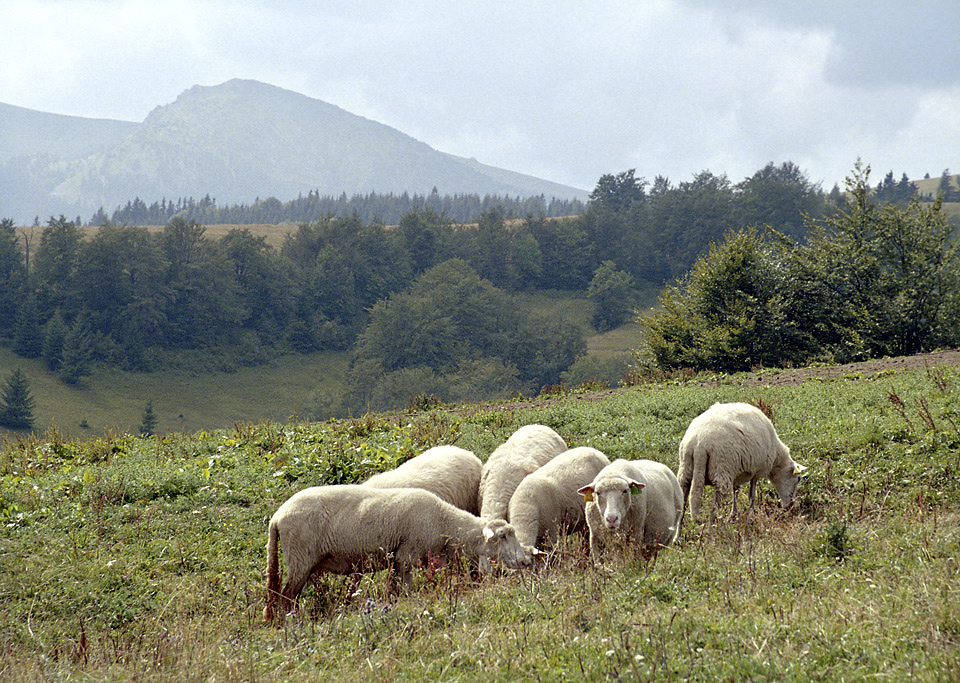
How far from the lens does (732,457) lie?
1012cm

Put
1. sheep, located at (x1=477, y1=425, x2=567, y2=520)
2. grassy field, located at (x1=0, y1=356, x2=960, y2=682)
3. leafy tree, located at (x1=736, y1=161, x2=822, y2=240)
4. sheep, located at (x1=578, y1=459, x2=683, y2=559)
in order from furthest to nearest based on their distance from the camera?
leafy tree, located at (x1=736, y1=161, x2=822, y2=240) → sheep, located at (x1=477, y1=425, x2=567, y2=520) → sheep, located at (x1=578, y1=459, x2=683, y2=559) → grassy field, located at (x1=0, y1=356, x2=960, y2=682)

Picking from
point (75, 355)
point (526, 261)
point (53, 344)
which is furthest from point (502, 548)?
point (526, 261)

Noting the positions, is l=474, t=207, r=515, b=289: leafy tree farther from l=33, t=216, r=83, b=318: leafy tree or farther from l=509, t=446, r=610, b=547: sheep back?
l=509, t=446, r=610, b=547: sheep back

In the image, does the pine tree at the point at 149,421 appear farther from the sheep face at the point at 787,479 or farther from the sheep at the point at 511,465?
the sheep face at the point at 787,479

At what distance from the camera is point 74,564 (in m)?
8.77

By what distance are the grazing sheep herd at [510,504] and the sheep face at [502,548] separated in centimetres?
1

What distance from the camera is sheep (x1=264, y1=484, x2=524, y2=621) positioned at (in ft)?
25.9

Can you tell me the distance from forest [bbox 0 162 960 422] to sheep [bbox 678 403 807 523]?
22409mm

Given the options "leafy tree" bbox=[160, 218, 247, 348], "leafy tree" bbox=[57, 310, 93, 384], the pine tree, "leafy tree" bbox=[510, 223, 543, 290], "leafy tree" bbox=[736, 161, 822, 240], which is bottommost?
the pine tree

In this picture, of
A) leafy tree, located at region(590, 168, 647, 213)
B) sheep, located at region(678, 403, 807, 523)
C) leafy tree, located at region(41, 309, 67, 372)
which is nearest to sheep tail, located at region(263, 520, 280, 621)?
sheep, located at region(678, 403, 807, 523)

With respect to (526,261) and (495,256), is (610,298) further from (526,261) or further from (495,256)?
(495,256)

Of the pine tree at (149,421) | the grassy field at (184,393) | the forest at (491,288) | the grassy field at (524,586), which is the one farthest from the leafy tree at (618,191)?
the grassy field at (524,586)

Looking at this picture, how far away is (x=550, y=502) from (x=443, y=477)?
Answer: 1601mm

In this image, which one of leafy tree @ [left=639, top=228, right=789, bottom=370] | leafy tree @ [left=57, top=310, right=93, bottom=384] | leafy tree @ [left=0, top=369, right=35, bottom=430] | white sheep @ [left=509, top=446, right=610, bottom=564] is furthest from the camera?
leafy tree @ [left=57, top=310, right=93, bottom=384]
